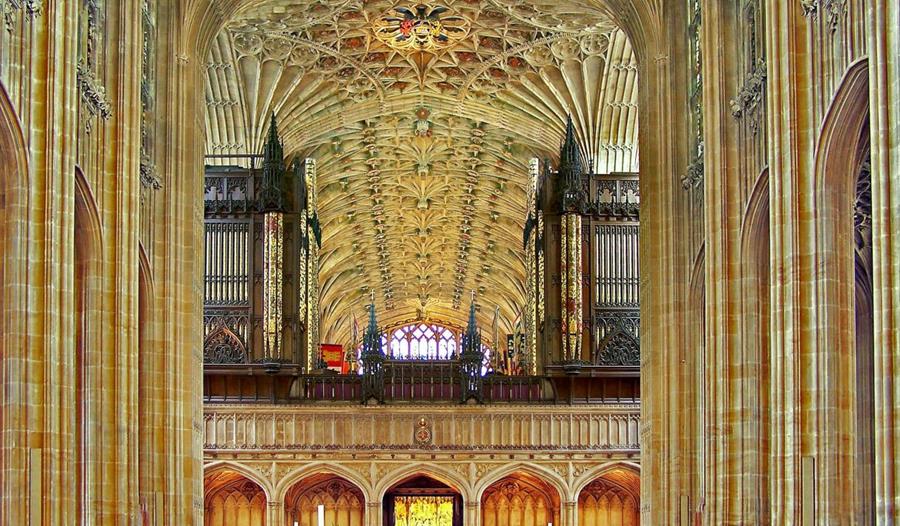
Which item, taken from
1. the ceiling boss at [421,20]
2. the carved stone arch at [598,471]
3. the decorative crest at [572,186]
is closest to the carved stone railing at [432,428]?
the carved stone arch at [598,471]

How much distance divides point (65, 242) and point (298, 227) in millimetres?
25276

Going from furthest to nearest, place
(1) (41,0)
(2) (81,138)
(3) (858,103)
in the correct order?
1. (2) (81,138)
2. (1) (41,0)
3. (3) (858,103)

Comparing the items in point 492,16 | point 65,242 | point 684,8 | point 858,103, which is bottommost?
point 65,242

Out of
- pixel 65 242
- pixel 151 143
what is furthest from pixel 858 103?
pixel 151 143

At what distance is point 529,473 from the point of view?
4828 cm

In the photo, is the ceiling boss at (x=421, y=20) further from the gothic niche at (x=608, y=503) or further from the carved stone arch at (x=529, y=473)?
the gothic niche at (x=608, y=503)

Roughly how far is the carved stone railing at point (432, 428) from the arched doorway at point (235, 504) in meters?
2.51

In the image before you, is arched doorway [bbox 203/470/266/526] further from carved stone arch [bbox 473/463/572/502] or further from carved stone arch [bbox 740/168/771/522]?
carved stone arch [bbox 740/168/771/522]

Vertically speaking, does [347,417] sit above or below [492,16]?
below

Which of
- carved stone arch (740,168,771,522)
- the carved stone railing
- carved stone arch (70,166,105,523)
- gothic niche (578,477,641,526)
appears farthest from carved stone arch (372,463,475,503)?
carved stone arch (740,168,771,522)

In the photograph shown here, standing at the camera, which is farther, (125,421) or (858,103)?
(125,421)

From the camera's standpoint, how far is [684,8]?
1375 inches

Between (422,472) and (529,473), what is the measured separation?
11.0ft

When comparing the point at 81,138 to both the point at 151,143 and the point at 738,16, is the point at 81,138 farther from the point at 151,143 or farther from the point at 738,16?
the point at 738,16
